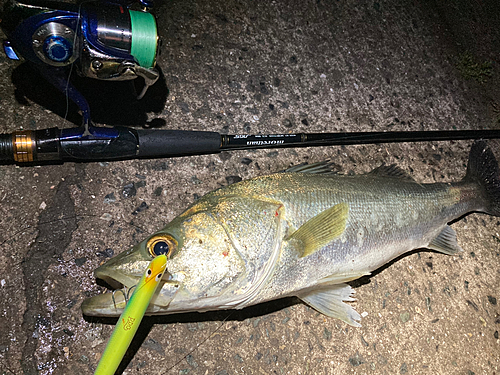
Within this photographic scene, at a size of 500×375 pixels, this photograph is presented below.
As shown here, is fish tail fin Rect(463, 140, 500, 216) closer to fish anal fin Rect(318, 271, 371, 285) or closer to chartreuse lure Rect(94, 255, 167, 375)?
fish anal fin Rect(318, 271, 371, 285)

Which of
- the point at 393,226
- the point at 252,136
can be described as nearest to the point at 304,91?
the point at 252,136

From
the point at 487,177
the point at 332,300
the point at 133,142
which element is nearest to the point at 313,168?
the point at 332,300

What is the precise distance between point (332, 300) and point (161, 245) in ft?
3.47

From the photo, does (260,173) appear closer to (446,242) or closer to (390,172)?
(390,172)

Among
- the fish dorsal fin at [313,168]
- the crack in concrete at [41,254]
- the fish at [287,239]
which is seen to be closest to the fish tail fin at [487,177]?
the fish at [287,239]

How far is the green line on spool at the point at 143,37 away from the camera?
173cm

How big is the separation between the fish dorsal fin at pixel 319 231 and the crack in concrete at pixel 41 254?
122 centimetres

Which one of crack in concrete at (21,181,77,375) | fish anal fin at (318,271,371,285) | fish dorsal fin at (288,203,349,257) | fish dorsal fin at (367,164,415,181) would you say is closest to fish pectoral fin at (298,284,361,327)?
fish anal fin at (318,271,371,285)

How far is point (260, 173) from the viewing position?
8.33 ft

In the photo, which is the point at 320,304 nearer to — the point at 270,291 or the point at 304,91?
the point at 270,291

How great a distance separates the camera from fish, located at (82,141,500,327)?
1632mm

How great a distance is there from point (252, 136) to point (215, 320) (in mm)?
1120

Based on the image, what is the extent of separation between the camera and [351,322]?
217 cm

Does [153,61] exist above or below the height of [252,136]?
above
